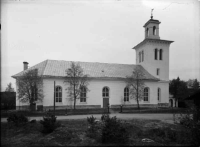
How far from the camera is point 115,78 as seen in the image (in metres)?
26.9

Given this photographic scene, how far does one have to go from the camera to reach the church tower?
30.7 metres

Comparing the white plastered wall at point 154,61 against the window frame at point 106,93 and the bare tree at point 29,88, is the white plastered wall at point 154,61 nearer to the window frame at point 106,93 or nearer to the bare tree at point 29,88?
the window frame at point 106,93

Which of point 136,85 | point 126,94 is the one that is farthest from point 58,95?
point 136,85

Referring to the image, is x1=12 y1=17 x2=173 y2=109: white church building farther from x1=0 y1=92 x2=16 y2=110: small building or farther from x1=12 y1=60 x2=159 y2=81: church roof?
x1=0 y1=92 x2=16 y2=110: small building

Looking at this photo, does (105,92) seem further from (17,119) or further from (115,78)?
(17,119)

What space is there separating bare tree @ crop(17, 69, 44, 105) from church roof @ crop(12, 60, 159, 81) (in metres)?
1.78

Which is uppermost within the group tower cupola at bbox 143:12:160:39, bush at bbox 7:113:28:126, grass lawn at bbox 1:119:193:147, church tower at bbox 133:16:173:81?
tower cupola at bbox 143:12:160:39

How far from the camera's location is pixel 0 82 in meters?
4.95

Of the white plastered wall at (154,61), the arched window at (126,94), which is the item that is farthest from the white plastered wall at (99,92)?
the white plastered wall at (154,61)

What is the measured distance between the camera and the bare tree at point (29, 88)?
69.1ft

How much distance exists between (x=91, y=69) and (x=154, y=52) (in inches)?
616

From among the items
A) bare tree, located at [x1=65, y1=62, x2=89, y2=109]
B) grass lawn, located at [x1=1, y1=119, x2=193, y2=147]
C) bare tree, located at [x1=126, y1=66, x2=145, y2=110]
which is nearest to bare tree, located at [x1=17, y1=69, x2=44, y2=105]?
bare tree, located at [x1=65, y1=62, x2=89, y2=109]

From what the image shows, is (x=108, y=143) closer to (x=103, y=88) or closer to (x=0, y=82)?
(x=0, y=82)

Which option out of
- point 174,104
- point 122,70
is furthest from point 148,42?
point 174,104
